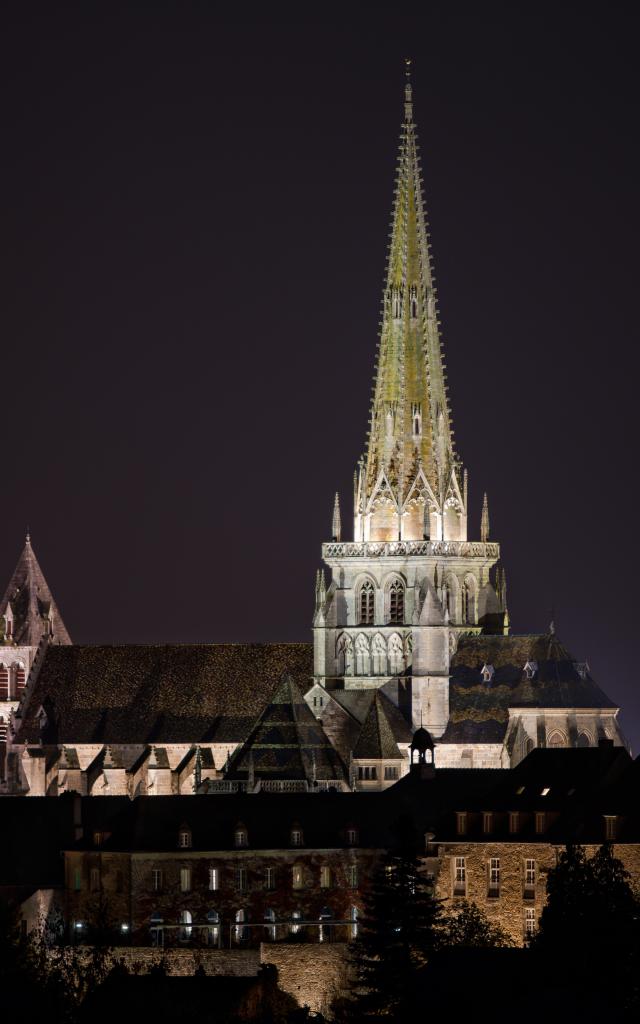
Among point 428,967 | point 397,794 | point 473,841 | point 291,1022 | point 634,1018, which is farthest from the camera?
point 397,794

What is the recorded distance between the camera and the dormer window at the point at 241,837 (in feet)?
625

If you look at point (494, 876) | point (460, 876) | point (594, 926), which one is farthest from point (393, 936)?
point (594, 926)

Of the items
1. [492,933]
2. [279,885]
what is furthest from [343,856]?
[492,933]

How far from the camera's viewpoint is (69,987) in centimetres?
16162

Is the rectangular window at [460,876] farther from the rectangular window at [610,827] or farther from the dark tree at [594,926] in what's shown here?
the dark tree at [594,926]

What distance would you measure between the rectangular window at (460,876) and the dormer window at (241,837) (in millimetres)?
12560

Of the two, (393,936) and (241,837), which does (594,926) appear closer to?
(393,936)

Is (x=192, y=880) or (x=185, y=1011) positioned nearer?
(x=185, y=1011)

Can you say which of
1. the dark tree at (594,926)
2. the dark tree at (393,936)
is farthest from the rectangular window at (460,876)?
the dark tree at (594,926)

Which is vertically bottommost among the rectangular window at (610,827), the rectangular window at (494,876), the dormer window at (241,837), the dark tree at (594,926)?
the dark tree at (594,926)

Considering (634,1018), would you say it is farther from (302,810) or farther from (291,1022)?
(302,810)

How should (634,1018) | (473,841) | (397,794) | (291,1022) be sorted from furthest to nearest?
(397,794)
(473,841)
(291,1022)
(634,1018)

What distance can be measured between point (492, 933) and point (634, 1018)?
1355 inches

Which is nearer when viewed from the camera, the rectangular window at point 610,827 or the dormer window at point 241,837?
the rectangular window at point 610,827
